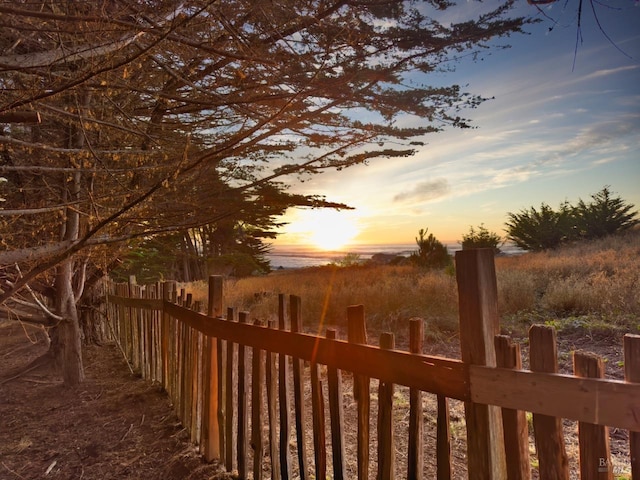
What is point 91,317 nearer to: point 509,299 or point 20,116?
point 20,116

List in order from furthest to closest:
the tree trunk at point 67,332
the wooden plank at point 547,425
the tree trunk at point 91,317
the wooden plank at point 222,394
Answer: the tree trunk at point 91,317, the tree trunk at point 67,332, the wooden plank at point 222,394, the wooden plank at point 547,425

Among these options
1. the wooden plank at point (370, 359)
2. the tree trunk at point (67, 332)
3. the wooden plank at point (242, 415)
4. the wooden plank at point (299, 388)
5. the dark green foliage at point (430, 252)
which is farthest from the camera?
the dark green foliage at point (430, 252)

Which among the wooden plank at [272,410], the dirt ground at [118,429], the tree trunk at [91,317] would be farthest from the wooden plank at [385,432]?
the tree trunk at [91,317]

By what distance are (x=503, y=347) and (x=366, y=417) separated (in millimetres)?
962

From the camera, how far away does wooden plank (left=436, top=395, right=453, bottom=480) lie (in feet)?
6.52

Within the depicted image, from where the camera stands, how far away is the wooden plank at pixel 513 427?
1732 mm

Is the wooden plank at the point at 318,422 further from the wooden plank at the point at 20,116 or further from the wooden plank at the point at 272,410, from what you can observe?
the wooden plank at the point at 20,116

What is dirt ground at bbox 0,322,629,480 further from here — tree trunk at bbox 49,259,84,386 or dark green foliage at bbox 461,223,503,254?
dark green foliage at bbox 461,223,503,254

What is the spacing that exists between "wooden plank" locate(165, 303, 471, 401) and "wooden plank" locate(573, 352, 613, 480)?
42 cm

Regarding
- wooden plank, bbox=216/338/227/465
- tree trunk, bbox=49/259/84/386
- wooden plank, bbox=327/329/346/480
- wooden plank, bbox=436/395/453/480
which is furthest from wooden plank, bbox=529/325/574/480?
tree trunk, bbox=49/259/84/386

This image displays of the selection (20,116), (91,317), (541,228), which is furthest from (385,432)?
(541,228)

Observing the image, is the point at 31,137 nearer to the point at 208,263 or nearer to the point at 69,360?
the point at 69,360

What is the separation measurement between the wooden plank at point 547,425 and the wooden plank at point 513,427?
0.23 ft

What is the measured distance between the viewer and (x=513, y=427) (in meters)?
1.75
